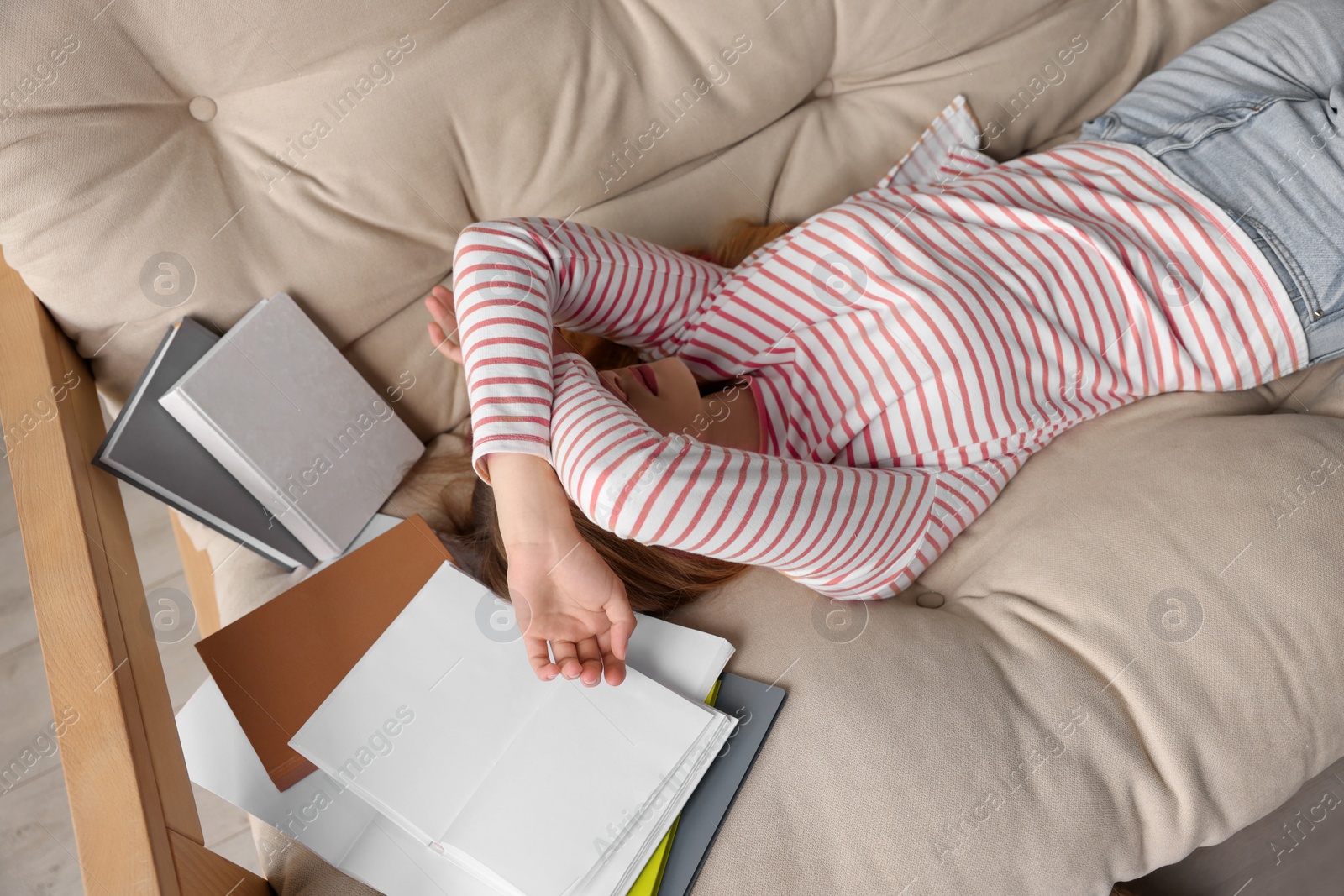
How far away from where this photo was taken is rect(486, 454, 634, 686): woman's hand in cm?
65

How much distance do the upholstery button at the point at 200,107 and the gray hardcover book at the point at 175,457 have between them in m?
0.18

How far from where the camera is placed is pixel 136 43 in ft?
2.13

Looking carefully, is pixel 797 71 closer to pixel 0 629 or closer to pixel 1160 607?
pixel 1160 607

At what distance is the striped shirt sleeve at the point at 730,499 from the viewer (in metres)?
0.58

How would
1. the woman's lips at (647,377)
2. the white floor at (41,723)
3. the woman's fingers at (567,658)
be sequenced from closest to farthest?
the woman's fingers at (567,658)
the woman's lips at (647,377)
the white floor at (41,723)

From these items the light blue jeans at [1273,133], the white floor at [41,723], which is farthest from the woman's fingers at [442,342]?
the light blue jeans at [1273,133]

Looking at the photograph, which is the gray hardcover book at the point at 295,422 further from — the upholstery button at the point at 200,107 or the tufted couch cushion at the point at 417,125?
the upholstery button at the point at 200,107

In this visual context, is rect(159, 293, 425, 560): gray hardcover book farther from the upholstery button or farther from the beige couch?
the upholstery button

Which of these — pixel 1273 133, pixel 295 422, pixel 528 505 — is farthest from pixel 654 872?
pixel 1273 133

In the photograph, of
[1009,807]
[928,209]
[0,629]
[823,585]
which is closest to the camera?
[1009,807]

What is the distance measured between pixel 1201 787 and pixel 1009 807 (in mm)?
152

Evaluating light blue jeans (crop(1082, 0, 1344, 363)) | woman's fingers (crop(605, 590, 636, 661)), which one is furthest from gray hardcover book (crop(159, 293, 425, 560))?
light blue jeans (crop(1082, 0, 1344, 363))

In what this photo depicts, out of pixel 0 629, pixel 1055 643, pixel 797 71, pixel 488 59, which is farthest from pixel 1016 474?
pixel 0 629

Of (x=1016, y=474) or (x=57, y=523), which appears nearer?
(x=57, y=523)
